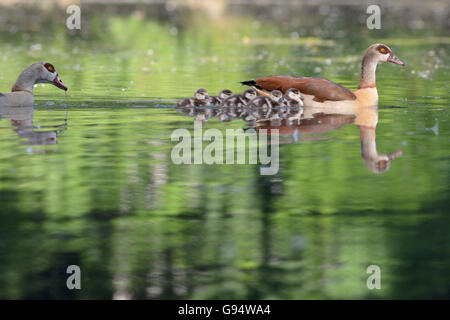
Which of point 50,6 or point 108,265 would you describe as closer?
point 108,265

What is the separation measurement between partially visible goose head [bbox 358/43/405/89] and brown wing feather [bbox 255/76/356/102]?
0.38 metres

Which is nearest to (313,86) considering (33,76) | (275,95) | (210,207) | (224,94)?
(275,95)

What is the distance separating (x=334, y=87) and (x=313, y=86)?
15.0 inches

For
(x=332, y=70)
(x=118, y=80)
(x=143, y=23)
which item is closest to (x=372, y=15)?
(x=143, y=23)

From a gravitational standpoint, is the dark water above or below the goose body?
below

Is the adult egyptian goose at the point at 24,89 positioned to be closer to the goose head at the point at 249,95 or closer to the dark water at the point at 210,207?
the dark water at the point at 210,207

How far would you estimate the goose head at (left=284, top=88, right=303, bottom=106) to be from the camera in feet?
55.6

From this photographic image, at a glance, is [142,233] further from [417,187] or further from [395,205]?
[417,187]

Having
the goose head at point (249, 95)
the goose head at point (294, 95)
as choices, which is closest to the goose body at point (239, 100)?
the goose head at point (249, 95)

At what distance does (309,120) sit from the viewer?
15.8 m

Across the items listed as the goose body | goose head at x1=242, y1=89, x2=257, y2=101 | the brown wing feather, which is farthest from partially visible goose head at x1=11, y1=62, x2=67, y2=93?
the brown wing feather

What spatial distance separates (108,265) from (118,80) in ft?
49.1

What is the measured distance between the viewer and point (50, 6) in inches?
2346

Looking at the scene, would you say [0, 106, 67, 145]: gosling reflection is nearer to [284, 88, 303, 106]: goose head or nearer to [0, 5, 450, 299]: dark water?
[0, 5, 450, 299]: dark water
